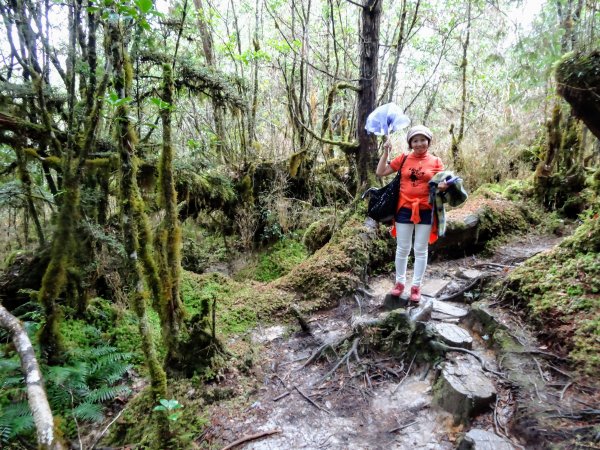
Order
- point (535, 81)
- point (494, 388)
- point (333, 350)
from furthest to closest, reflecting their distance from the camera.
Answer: point (535, 81) < point (333, 350) < point (494, 388)

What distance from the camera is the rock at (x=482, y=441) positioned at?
6.75ft

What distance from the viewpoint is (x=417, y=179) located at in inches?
146

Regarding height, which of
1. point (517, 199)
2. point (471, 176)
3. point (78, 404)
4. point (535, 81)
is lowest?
point (78, 404)

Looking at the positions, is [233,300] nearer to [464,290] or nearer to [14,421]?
[14,421]

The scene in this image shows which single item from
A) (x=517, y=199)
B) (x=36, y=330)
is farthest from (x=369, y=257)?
(x=36, y=330)

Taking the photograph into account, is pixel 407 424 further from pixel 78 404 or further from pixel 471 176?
pixel 471 176

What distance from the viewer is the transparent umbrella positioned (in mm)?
3869

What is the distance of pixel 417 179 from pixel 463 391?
2.11 meters

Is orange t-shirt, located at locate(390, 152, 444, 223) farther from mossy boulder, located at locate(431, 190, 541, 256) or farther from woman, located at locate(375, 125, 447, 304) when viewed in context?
mossy boulder, located at locate(431, 190, 541, 256)

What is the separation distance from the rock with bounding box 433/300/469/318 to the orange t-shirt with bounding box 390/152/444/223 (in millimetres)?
1000

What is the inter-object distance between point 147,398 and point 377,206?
9.92ft

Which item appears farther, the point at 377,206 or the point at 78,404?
the point at 377,206

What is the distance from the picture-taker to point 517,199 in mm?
6754

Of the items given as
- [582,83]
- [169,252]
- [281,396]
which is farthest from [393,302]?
[582,83]
